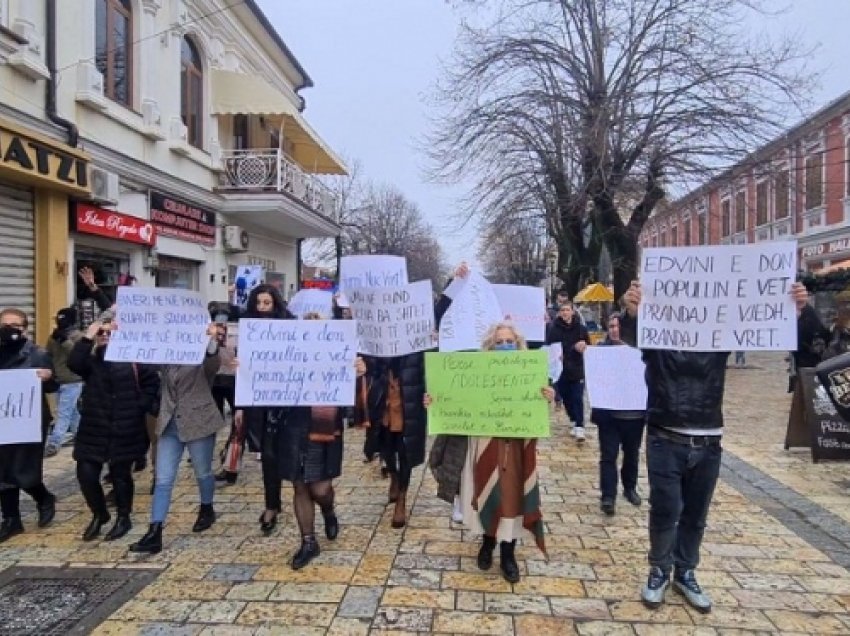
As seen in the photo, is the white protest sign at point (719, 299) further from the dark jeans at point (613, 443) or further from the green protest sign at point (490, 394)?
the dark jeans at point (613, 443)

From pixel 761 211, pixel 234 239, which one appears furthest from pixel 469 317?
pixel 761 211

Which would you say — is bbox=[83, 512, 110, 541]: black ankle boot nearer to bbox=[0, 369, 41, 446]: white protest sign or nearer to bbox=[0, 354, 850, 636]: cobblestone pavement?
bbox=[0, 354, 850, 636]: cobblestone pavement

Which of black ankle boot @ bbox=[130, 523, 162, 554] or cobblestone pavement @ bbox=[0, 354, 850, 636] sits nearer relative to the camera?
cobblestone pavement @ bbox=[0, 354, 850, 636]

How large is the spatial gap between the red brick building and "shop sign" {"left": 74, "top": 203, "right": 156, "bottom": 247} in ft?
44.0

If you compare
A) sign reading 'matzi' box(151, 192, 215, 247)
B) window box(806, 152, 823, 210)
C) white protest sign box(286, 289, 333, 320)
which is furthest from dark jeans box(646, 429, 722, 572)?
window box(806, 152, 823, 210)

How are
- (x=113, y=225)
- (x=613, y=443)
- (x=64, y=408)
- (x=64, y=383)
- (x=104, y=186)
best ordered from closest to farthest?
(x=613, y=443) < (x=64, y=383) < (x=64, y=408) < (x=104, y=186) < (x=113, y=225)

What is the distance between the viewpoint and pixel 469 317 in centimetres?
548

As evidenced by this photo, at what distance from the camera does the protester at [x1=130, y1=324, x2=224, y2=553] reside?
15.7 ft

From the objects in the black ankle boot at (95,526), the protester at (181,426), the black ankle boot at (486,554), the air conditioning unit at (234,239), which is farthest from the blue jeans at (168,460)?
the air conditioning unit at (234,239)

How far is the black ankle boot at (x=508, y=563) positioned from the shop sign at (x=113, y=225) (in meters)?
8.94

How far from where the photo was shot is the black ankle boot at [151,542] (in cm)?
471

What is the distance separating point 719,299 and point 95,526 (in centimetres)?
474

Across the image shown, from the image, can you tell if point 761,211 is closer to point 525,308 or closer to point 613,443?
point 525,308

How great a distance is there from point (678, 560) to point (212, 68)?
15.3m
